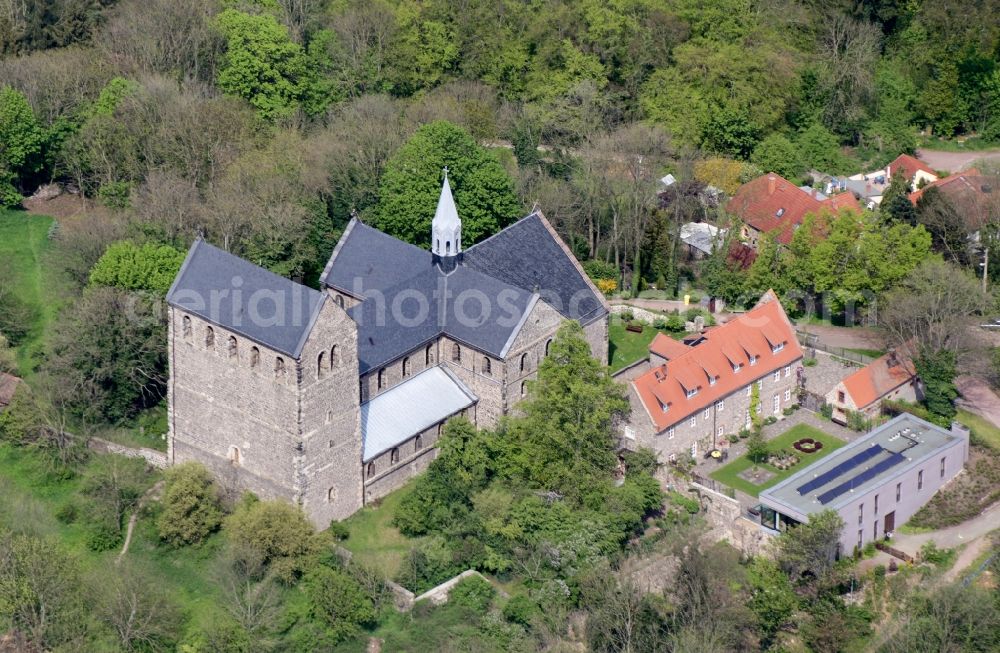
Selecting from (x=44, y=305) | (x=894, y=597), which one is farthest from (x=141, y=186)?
(x=894, y=597)

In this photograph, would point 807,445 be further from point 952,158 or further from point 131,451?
point 952,158

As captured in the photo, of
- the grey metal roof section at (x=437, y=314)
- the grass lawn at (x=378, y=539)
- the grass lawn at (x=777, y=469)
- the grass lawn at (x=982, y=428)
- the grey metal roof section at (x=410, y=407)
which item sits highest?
the grey metal roof section at (x=437, y=314)

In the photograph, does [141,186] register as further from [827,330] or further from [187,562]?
[827,330]

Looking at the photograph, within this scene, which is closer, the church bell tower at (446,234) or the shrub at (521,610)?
the shrub at (521,610)

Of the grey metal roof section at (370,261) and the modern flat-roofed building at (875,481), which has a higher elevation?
the grey metal roof section at (370,261)

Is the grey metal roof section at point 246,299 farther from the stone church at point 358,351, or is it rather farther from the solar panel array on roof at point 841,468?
the solar panel array on roof at point 841,468

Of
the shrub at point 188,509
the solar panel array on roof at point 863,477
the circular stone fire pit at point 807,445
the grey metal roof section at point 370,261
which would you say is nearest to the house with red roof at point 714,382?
the circular stone fire pit at point 807,445
